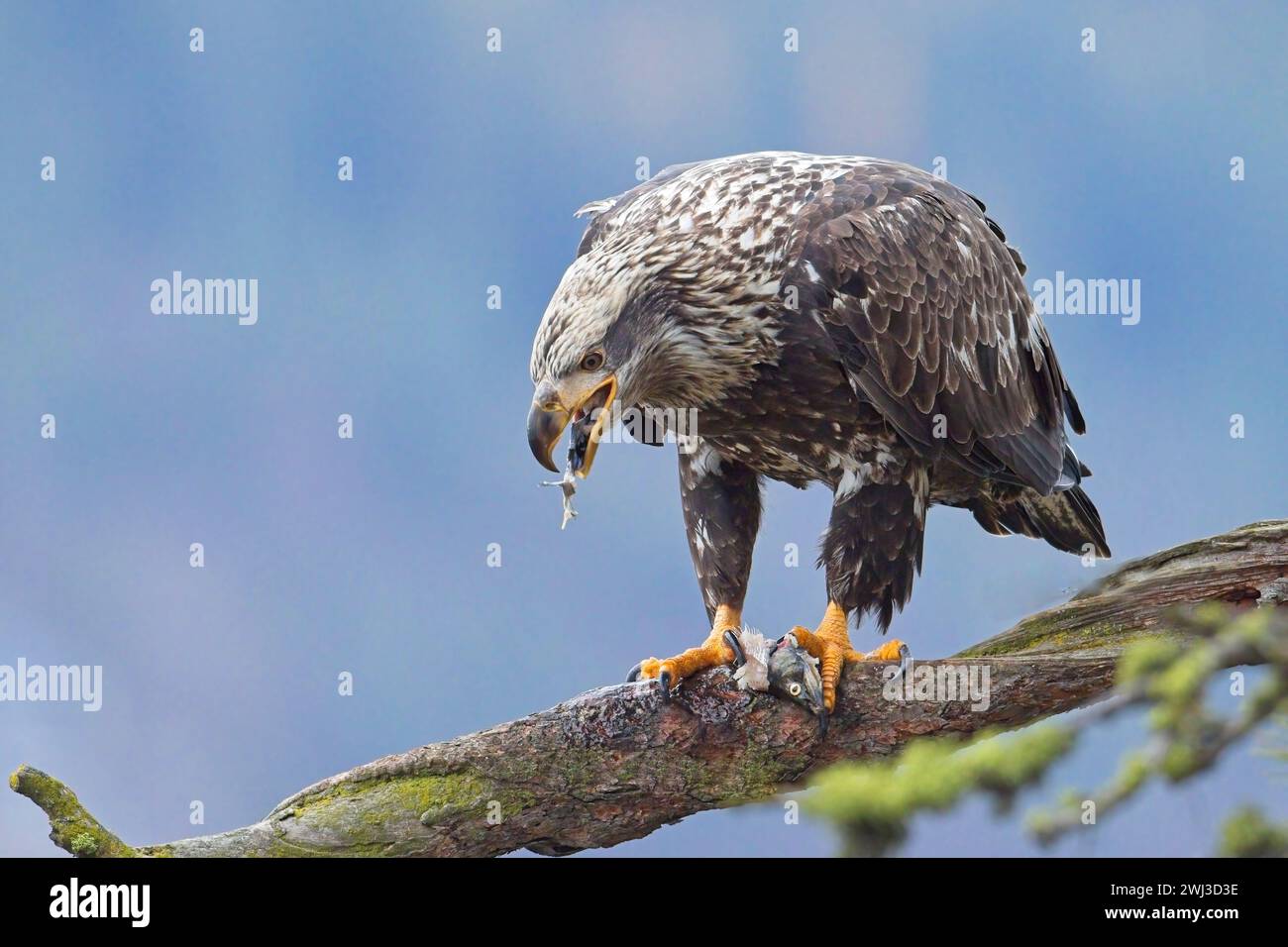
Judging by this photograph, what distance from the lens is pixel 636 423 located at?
5.84m

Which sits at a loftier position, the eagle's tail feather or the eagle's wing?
the eagle's wing

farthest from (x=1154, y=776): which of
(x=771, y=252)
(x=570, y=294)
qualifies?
(x=771, y=252)

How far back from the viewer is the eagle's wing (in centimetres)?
525

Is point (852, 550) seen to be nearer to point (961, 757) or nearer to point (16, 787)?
point (16, 787)

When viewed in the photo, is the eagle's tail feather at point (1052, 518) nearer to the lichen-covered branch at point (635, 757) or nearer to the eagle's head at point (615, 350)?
the lichen-covered branch at point (635, 757)

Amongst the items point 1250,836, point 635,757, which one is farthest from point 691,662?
point 1250,836

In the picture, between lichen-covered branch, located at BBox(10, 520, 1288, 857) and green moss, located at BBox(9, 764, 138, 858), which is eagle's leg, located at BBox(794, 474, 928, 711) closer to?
lichen-covered branch, located at BBox(10, 520, 1288, 857)

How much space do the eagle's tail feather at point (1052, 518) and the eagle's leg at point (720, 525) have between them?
4.75 ft

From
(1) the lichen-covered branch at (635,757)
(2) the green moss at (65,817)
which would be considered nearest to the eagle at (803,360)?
(1) the lichen-covered branch at (635,757)

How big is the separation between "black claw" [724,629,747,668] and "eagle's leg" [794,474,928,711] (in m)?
0.28

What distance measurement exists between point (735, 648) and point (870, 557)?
2.39ft

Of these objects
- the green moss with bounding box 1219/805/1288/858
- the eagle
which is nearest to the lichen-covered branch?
the eagle

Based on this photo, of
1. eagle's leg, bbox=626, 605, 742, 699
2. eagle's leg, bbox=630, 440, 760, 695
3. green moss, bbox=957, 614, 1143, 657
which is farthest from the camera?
eagle's leg, bbox=630, 440, 760, 695

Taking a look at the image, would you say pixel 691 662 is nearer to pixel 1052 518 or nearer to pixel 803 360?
pixel 803 360
